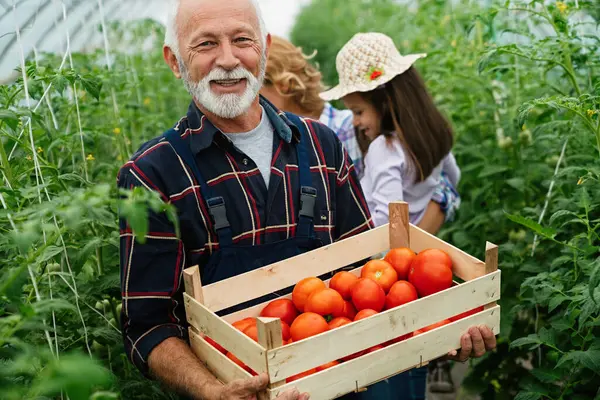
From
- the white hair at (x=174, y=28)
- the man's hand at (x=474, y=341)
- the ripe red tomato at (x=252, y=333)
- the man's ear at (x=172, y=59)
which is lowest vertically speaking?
the man's hand at (x=474, y=341)

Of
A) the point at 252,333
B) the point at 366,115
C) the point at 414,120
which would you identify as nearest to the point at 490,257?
the point at 252,333

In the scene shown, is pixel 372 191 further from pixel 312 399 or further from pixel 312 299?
pixel 312 399

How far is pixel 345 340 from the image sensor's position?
1.89 m

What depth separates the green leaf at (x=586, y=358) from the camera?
91.1 inches

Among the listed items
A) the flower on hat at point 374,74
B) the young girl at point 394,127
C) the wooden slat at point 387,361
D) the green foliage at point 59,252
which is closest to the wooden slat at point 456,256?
the wooden slat at point 387,361

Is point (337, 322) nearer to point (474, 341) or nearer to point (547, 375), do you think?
point (474, 341)

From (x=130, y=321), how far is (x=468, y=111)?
2718 mm

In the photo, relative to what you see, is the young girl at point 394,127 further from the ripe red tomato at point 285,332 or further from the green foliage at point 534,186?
the ripe red tomato at point 285,332

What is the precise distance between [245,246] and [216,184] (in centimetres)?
20

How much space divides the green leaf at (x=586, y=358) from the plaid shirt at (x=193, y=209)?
31.8 inches

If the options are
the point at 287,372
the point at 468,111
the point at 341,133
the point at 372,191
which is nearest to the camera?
the point at 287,372

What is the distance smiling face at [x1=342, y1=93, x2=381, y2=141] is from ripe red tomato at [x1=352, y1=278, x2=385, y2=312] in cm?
162

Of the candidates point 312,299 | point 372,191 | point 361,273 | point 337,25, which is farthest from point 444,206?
point 337,25

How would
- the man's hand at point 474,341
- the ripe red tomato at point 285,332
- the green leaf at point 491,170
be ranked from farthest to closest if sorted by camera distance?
the green leaf at point 491,170, the man's hand at point 474,341, the ripe red tomato at point 285,332
